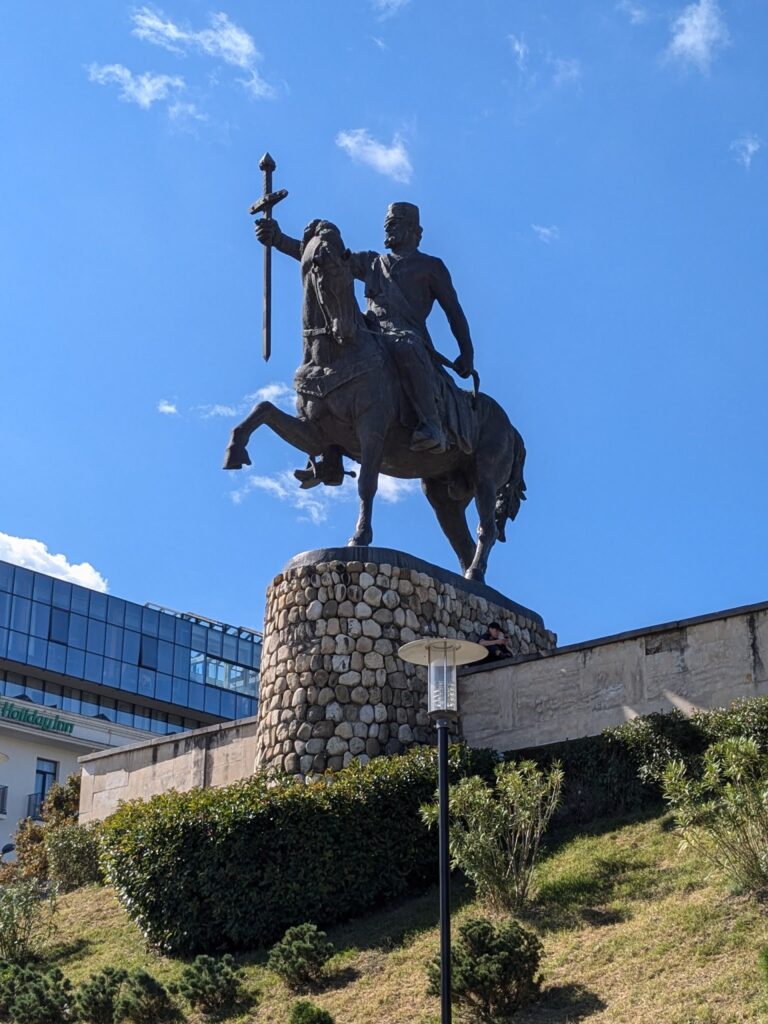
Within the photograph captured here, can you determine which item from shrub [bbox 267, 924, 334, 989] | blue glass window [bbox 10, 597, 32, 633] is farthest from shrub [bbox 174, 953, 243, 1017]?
blue glass window [bbox 10, 597, 32, 633]

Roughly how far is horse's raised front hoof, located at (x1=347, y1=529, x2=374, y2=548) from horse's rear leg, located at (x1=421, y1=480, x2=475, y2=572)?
2817mm

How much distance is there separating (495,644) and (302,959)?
6273 millimetres

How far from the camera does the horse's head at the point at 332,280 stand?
1869 cm

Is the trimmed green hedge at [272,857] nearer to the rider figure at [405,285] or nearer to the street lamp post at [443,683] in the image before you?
the street lamp post at [443,683]

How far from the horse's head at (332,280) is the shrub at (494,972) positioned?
8883 mm

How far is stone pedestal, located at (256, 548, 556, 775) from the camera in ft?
57.0

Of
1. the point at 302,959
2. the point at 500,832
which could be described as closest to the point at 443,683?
the point at 500,832

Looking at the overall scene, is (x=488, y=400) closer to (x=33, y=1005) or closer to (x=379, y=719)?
(x=379, y=719)

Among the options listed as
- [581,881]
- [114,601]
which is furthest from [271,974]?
[114,601]

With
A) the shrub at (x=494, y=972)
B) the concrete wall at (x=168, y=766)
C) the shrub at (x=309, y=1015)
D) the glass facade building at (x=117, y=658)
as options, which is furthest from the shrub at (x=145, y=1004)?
the glass facade building at (x=117, y=658)

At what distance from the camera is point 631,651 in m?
16.8

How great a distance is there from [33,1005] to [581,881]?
497 centimetres

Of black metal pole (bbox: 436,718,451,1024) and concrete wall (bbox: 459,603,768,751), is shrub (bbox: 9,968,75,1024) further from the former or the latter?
concrete wall (bbox: 459,603,768,751)

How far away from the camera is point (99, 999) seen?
13.4m
